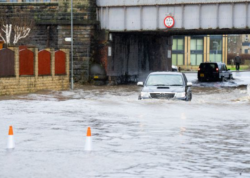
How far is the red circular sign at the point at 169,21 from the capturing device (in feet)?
140

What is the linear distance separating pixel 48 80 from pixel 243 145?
24451mm

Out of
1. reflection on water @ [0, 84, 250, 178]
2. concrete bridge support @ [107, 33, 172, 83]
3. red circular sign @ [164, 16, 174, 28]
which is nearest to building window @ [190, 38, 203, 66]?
concrete bridge support @ [107, 33, 172, 83]

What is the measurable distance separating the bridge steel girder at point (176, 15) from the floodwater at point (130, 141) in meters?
17.4

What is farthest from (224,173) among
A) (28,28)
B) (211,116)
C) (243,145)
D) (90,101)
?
(28,28)

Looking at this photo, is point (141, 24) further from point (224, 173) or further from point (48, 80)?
point (224, 173)

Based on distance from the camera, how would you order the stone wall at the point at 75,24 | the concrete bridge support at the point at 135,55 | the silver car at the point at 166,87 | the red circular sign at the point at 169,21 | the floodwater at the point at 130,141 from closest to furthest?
the floodwater at the point at 130,141 < the silver car at the point at 166,87 < the red circular sign at the point at 169,21 < the stone wall at the point at 75,24 < the concrete bridge support at the point at 135,55

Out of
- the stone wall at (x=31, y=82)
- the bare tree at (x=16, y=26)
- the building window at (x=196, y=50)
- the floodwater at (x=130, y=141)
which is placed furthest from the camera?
the building window at (x=196, y=50)

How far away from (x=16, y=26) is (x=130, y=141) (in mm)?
32723

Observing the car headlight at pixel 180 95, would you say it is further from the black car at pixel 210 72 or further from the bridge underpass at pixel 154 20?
the black car at pixel 210 72

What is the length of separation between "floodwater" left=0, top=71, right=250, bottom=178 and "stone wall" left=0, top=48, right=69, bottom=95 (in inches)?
309

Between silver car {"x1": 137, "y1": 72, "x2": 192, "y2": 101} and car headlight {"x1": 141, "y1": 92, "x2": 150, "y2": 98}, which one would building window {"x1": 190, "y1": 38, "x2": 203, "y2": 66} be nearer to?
silver car {"x1": 137, "y1": 72, "x2": 192, "y2": 101}

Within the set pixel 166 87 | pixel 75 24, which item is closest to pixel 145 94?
pixel 166 87

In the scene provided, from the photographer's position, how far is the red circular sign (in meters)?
42.7

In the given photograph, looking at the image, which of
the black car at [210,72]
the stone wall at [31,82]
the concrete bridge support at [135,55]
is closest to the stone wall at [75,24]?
the concrete bridge support at [135,55]
